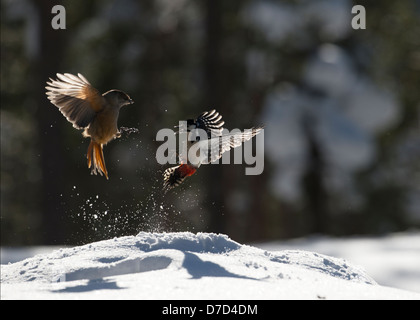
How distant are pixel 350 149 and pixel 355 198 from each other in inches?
77.8

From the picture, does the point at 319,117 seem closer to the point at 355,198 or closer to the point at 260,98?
the point at 260,98

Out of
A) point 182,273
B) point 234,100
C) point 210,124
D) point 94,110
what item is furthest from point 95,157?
point 234,100

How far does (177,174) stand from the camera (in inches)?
197

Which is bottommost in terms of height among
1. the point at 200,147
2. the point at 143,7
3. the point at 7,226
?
the point at 7,226

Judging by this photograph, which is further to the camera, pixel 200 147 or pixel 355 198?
pixel 355 198

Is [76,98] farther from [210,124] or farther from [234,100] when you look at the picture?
[234,100]

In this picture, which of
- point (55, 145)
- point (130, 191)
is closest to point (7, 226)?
point (130, 191)

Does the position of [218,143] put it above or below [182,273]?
above

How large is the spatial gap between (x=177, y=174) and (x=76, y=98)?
90cm

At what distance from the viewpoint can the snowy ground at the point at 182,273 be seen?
12.3ft

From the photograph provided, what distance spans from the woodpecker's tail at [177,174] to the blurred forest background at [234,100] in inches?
301

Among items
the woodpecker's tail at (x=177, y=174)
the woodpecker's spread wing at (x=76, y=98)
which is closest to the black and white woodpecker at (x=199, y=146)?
the woodpecker's tail at (x=177, y=174)
